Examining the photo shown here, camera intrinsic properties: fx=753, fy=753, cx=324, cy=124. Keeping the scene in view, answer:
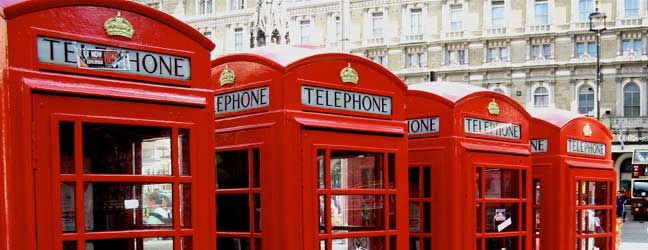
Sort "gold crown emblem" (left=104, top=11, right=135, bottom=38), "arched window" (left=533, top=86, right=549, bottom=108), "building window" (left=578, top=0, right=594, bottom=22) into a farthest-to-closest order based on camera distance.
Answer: "arched window" (left=533, top=86, right=549, bottom=108), "building window" (left=578, top=0, right=594, bottom=22), "gold crown emblem" (left=104, top=11, right=135, bottom=38)

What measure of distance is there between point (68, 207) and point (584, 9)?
4008 centimetres

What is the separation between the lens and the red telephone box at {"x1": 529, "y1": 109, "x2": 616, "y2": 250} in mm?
7641

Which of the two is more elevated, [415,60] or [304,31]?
[304,31]

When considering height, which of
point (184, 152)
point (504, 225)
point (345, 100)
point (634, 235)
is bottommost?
point (634, 235)

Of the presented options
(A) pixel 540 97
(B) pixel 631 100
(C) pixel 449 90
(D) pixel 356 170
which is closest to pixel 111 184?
(D) pixel 356 170

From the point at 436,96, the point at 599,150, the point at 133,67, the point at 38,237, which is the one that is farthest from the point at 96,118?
the point at 599,150

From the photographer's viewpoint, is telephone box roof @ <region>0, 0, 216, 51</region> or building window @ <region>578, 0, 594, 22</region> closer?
telephone box roof @ <region>0, 0, 216, 51</region>

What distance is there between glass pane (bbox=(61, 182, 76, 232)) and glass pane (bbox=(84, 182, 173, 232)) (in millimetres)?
173

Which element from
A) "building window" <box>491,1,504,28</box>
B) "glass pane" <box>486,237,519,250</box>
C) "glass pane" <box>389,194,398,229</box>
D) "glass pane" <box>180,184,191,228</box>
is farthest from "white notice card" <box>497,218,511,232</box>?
"building window" <box>491,1,504,28</box>

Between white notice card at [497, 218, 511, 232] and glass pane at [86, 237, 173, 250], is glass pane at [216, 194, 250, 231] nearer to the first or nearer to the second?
glass pane at [86, 237, 173, 250]

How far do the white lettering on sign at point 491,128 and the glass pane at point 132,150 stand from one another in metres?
3.08

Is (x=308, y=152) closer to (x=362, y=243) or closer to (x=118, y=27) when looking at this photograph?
(x=362, y=243)

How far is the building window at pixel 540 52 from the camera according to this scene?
4116cm

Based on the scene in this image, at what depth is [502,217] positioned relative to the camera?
642cm
